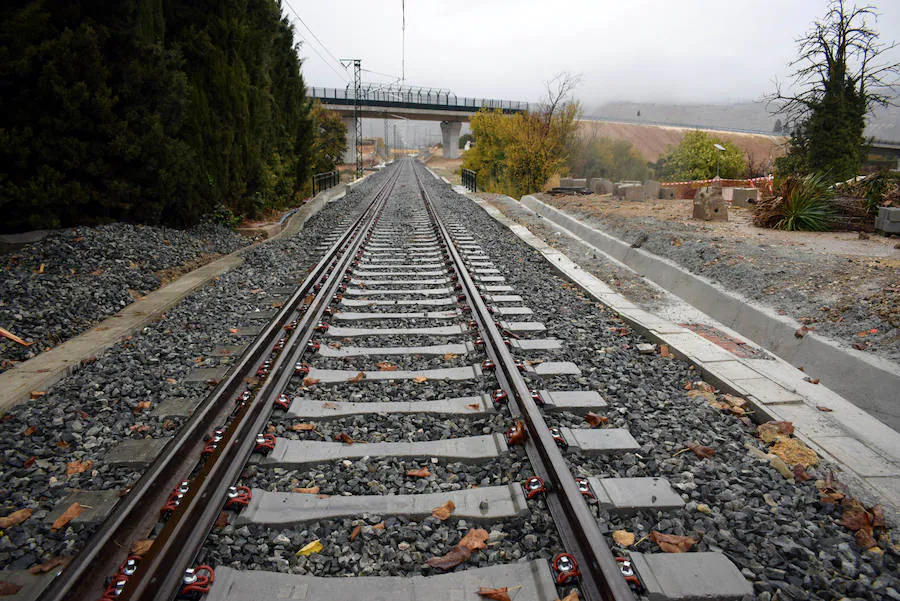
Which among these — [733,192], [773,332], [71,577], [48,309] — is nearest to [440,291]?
[773,332]

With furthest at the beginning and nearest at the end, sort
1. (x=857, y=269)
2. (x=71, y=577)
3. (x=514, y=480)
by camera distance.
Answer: (x=857, y=269), (x=514, y=480), (x=71, y=577)

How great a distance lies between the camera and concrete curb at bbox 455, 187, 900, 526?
315 centimetres

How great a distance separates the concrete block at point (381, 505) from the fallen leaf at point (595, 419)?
101cm

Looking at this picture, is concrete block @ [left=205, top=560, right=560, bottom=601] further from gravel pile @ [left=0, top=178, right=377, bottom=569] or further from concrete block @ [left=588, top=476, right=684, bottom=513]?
gravel pile @ [left=0, top=178, right=377, bottom=569]

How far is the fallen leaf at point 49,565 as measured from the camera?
2.38 metres

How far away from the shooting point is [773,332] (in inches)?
231

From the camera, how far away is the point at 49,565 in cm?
241

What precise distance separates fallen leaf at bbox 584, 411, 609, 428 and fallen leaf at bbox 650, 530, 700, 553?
3.67 feet

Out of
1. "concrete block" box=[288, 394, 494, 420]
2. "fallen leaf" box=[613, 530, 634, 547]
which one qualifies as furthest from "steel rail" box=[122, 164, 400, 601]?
"fallen leaf" box=[613, 530, 634, 547]

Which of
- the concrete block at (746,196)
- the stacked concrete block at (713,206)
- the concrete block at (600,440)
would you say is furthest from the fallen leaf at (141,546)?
the concrete block at (746,196)

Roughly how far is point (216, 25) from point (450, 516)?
1192cm

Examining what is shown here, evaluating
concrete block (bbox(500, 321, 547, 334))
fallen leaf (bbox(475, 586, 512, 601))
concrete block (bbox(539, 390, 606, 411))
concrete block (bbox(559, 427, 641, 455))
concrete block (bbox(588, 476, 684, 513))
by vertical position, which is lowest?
fallen leaf (bbox(475, 586, 512, 601))

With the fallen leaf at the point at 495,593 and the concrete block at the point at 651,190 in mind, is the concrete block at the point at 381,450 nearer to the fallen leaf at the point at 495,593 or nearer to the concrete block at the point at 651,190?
the fallen leaf at the point at 495,593

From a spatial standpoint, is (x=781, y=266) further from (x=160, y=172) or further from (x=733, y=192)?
(x=160, y=172)
